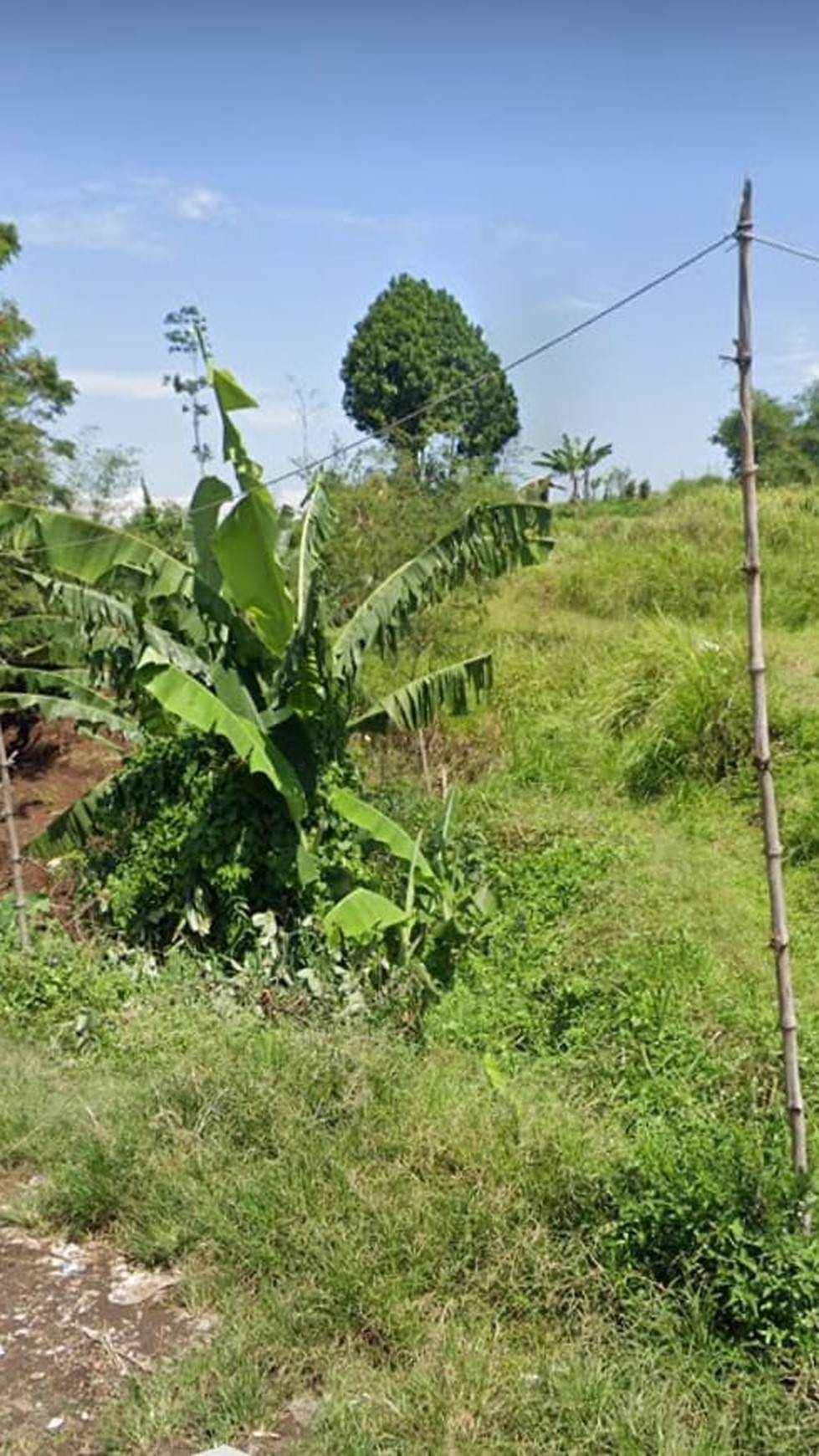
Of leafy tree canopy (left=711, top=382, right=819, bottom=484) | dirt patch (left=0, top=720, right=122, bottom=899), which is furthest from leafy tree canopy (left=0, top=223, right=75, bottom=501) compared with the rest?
leafy tree canopy (left=711, top=382, right=819, bottom=484)

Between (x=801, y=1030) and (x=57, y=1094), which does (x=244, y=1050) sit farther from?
(x=801, y=1030)

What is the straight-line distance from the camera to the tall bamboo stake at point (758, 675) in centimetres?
230

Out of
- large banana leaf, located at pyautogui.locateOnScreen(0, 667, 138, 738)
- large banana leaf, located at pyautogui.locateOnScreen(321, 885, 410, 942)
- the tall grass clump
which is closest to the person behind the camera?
large banana leaf, located at pyautogui.locateOnScreen(321, 885, 410, 942)

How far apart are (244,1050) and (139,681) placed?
2.04 meters

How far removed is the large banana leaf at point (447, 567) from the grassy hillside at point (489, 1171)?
1529 millimetres

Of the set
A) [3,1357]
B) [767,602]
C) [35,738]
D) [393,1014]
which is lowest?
[3,1357]

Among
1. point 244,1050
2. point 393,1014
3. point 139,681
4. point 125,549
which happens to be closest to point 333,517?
point 125,549

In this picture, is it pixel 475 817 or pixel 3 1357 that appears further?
pixel 475 817

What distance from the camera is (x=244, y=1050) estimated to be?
323cm

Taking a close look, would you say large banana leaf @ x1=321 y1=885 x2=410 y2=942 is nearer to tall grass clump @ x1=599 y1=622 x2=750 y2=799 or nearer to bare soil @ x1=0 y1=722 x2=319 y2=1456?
bare soil @ x1=0 y1=722 x2=319 y2=1456

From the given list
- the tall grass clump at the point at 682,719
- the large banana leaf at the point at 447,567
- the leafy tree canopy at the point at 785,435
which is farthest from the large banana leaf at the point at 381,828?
the leafy tree canopy at the point at 785,435

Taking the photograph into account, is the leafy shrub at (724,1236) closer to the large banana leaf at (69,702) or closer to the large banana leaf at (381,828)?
the large banana leaf at (381,828)

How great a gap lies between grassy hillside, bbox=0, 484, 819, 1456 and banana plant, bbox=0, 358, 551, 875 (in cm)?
113

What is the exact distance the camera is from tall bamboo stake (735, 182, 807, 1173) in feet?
7.54
